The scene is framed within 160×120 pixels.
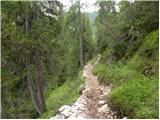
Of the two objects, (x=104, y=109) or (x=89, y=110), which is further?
(x=89, y=110)

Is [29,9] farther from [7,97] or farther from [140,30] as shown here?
[140,30]

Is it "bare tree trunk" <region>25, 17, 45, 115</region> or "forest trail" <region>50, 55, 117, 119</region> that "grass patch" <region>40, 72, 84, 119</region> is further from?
"forest trail" <region>50, 55, 117, 119</region>

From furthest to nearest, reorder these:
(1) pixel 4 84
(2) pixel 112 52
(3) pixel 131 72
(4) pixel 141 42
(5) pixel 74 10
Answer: (5) pixel 74 10 → (2) pixel 112 52 → (4) pixel 141 42 → (1) pixel 4 84 → (3) pixel 131 72

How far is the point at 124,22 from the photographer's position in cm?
1717

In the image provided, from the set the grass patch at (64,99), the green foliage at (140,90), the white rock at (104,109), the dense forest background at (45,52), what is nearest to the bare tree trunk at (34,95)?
the dense forest background at (45,52)

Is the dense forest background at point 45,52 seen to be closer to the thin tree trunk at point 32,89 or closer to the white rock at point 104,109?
the thin tree trunk at point 32,89

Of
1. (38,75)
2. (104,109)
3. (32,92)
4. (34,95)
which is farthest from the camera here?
(34,95)

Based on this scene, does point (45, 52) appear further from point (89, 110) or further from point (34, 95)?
point (89, 110)

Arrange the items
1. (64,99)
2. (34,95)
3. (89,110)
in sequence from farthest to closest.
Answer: (64,99) < (34,95) < (89,110)

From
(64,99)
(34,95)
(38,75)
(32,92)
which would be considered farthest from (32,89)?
(64,99)

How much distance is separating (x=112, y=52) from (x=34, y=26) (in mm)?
6379

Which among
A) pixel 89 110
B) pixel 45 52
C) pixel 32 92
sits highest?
pixel 45 52

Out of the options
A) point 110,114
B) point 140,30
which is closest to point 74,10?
point 140,30

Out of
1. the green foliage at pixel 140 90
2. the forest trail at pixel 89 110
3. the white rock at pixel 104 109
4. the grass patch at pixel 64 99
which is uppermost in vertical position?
the green foliage at pixel 140 90
